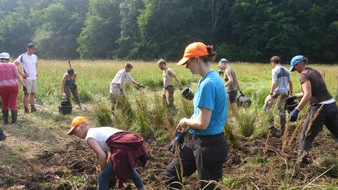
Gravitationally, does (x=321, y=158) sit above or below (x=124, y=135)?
below

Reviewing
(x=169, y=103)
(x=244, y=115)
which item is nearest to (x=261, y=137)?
(x=244, y=115)

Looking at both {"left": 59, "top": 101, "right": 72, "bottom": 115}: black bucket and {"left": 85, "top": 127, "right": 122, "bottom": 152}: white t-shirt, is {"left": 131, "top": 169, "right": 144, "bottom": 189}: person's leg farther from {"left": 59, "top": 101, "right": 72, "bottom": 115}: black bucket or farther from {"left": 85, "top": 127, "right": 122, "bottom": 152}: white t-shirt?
{"left": 59, "top": 101, "right": 72, "bottom": 115}: black bucket

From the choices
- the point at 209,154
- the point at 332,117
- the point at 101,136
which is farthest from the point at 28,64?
the point at 332,117

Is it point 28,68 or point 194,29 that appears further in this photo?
point 194,29

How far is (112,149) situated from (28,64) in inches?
213

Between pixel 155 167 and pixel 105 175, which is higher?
pixel 105 175

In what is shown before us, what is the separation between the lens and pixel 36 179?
168 inches

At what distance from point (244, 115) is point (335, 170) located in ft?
6.12

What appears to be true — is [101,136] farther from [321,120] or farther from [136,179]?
[321,120]

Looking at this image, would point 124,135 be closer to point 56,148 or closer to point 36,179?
point 36,179

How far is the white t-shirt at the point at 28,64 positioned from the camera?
771 cm

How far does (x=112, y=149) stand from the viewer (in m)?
3.30

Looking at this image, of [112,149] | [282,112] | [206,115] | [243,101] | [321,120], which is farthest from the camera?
[243,101]

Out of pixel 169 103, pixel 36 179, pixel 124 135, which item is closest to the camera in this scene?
pixel 124 135
